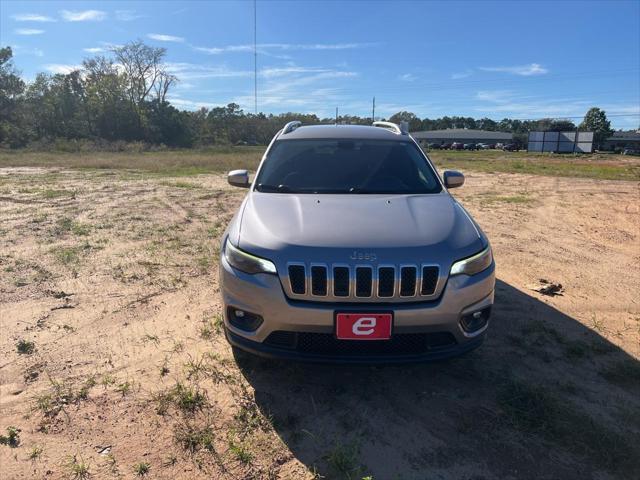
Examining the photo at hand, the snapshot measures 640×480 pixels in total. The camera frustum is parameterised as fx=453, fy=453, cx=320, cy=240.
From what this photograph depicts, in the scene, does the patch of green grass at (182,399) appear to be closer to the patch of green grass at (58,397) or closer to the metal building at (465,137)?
the patch of green grass at (58,397)

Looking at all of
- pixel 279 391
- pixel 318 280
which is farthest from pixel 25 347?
pixel 318 280

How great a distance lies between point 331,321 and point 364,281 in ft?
0.94

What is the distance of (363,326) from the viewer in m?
2.50

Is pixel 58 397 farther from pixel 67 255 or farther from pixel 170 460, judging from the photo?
pixel 67 255

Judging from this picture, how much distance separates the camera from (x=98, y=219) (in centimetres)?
787

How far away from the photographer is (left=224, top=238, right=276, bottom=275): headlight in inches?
103

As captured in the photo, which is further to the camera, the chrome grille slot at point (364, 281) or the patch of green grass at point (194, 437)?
the chrome grille slot at point (364, 281)

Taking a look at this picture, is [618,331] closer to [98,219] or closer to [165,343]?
[165,343]

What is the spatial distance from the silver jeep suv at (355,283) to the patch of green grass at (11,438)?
4.02 ft

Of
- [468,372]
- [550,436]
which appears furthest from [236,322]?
[550,436]

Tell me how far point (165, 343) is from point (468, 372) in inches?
88.4

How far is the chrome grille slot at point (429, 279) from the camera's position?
2.57 metres

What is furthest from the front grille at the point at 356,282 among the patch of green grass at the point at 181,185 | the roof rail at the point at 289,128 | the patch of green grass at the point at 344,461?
the patch of green grass at the point at 181,185

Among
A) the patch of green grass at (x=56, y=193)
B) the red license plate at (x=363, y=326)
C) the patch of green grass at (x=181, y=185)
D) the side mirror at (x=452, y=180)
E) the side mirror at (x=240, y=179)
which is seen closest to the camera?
the red license plate at (x=363, y=326)
